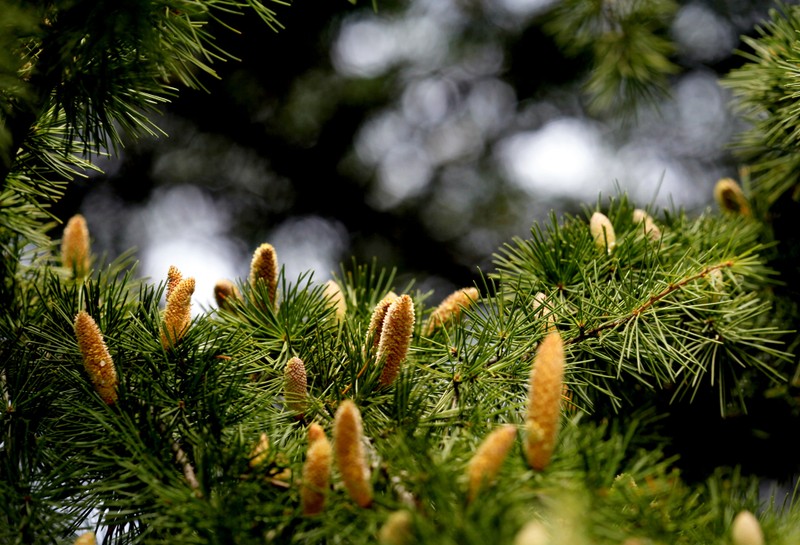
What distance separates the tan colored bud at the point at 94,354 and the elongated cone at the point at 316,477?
0.72 feet

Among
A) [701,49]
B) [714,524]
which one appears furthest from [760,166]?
[701,49]

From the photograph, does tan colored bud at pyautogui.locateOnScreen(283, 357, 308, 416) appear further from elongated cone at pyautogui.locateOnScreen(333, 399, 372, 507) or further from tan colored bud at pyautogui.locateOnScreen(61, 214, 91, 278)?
tan colored bud at pyautogui.locateOnScreen(61, 214, 91, 278)

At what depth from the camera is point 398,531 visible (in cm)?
43

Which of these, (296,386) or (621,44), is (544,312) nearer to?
(296,386)

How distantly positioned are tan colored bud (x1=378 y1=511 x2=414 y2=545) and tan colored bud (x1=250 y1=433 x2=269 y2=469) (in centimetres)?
13

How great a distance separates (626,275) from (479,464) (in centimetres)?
39

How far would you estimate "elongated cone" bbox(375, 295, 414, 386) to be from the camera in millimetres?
608

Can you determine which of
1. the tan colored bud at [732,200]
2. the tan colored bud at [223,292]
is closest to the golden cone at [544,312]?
the tan colored bud at [223,292]

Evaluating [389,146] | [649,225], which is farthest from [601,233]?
[389,146]

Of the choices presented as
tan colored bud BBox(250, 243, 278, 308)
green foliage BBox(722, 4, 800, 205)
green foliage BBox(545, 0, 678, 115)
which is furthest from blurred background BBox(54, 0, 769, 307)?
tan colored bud BBox(250, 243, 278, 308)

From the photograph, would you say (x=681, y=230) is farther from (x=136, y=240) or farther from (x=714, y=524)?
(x=136, y=240)

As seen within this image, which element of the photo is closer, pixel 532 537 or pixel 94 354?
pixel 532 537

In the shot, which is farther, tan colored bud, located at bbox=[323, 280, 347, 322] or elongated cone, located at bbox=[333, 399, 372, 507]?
tan colored bud, located at bbox=[323, 280, 347, 322]

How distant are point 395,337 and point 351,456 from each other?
165mm
